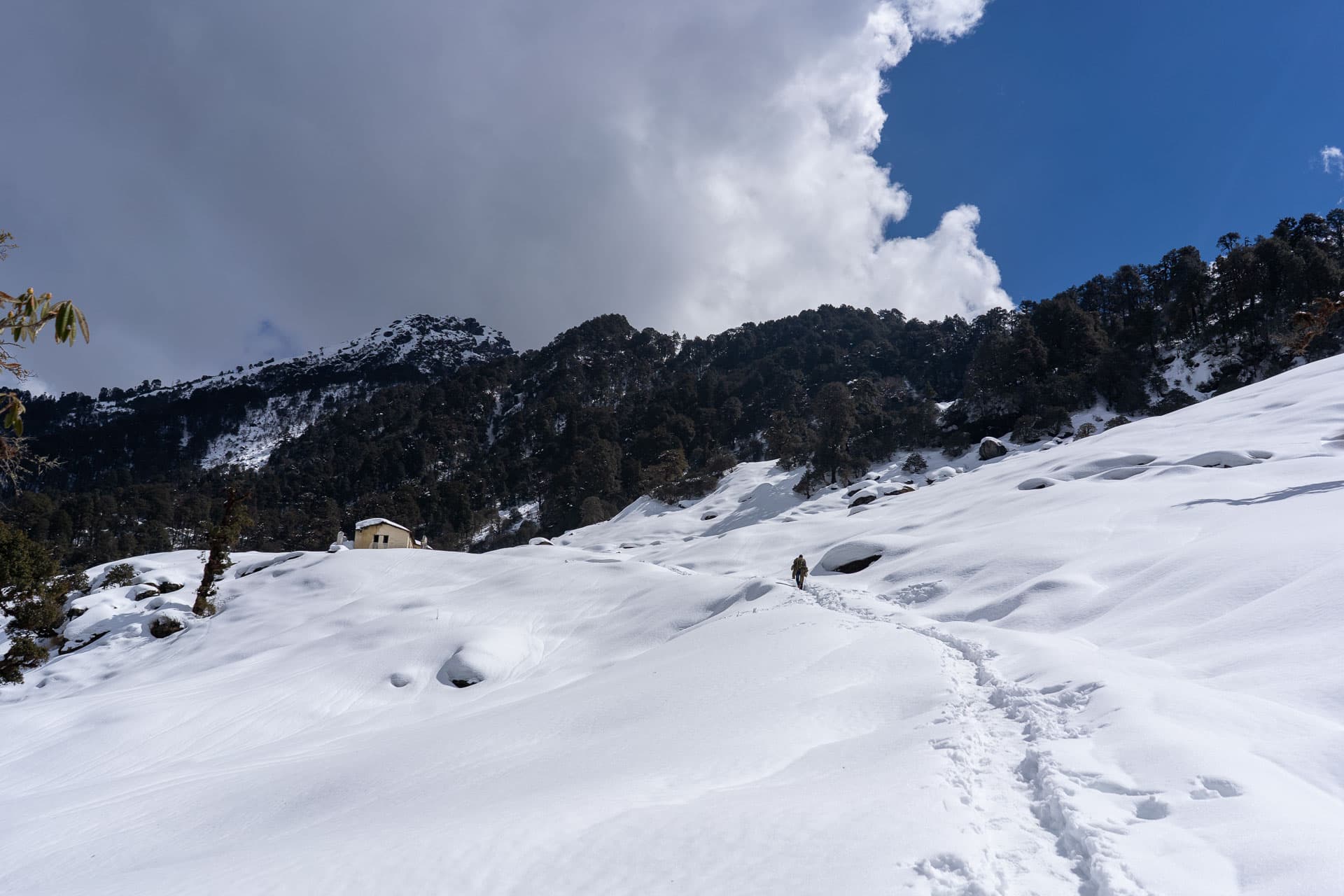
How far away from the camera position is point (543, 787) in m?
6.91

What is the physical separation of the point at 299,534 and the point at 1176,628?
101 m

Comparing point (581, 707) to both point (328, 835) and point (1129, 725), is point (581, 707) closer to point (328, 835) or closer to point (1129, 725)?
point (328, 835)

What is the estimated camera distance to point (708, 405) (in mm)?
123000

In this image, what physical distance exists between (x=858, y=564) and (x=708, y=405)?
100146mm

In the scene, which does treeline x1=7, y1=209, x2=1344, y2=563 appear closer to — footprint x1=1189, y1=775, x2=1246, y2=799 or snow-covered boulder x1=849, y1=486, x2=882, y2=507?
snow-covered boulder x1=849, y1=486, x2=882, y2=507

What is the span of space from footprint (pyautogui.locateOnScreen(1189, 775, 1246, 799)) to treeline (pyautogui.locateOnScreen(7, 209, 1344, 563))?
17.2m

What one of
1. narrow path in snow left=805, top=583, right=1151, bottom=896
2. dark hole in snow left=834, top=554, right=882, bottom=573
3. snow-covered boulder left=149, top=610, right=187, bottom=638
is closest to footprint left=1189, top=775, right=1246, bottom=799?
narrow path in snow left=805, top=583, right=1151, bottom=896

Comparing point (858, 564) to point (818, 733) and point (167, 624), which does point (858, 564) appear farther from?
point (167, 624)

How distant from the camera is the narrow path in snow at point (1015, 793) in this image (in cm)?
414

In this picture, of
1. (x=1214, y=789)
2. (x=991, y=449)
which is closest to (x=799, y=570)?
(x=1214, y=789)

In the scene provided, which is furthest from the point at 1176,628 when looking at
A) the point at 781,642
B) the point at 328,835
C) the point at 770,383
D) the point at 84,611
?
the point at 770,383

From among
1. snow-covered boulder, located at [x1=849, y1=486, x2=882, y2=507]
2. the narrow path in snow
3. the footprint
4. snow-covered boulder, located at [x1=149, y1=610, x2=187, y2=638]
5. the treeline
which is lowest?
the narrow path in snow

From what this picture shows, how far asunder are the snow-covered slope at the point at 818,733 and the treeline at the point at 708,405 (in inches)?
408

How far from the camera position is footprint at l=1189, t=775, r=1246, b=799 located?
14.9 feet
